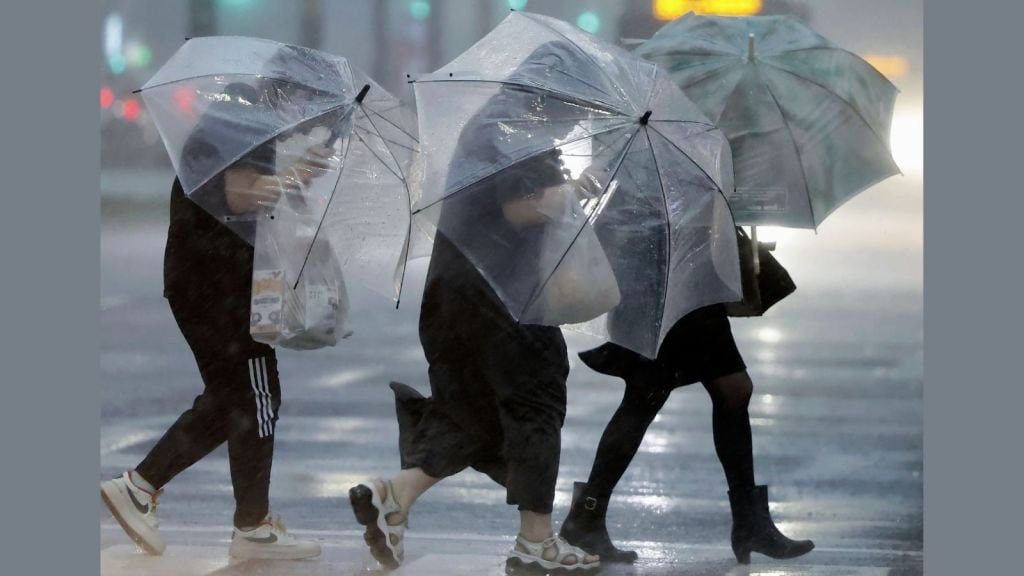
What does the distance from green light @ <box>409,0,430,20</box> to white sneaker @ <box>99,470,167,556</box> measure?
2296 millimetres

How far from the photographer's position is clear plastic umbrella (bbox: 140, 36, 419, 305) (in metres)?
6.33

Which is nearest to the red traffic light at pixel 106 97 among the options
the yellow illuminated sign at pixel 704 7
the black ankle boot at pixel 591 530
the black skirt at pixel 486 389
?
the black skirt at pixel 486 389

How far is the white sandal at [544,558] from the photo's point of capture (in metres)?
6.38

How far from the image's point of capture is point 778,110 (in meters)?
6.45

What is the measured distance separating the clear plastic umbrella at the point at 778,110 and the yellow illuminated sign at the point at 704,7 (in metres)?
0.24

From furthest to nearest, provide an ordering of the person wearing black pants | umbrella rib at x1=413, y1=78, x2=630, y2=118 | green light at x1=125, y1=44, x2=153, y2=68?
green light at x1=125, y1=44, x2=153, y2=68
the person wearing black pants
umbrella rib at x1=413, y1=78, x2=630, y2=118

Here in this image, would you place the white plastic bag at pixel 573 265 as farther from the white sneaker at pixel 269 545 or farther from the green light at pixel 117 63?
the green light at pixel 117 63

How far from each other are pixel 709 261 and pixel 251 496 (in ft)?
7.03

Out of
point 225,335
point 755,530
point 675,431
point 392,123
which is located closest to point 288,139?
point 392,123

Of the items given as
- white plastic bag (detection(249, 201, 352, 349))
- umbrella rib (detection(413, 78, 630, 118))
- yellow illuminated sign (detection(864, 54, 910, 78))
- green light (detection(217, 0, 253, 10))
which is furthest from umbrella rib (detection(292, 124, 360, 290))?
yellow illuminated sign (detection(864, 54, 910, 78))

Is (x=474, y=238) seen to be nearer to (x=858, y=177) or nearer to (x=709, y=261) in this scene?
(x=709, y=261)

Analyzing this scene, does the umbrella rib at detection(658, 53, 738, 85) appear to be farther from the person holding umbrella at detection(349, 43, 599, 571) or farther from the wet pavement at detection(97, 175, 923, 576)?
the wet pavement at detection(97, 175, 923, 576)

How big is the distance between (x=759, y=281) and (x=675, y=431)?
0.86m

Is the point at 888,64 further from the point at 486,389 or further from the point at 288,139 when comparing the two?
the point at 288,139
